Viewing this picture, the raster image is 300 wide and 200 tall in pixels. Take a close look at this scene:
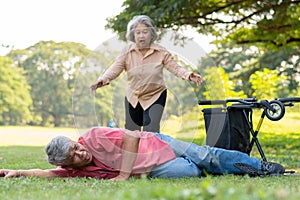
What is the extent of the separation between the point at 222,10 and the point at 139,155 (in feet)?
34.1

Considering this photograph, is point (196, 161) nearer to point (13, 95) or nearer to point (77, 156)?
point (77, 156)

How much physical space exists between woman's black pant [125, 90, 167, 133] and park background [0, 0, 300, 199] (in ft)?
0.37

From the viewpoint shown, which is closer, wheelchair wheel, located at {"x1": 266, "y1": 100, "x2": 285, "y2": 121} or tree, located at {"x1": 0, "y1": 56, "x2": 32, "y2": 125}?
wheelchair wheel, located at {"x1": 266, "y1": 100, "x2": 285, "y2": 121}

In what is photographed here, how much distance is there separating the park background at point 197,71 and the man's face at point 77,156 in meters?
0.38

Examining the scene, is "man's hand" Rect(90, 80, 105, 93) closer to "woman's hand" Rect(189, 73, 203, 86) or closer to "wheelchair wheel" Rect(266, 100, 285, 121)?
"woman's hand" Rect(189, 73, 203, 86)

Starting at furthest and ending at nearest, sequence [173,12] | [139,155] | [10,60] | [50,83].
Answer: [10,60], [50,83], [173,12], [139,155]

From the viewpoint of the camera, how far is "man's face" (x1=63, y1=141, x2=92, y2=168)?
16.1 ft

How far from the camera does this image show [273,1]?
12984 millimetres

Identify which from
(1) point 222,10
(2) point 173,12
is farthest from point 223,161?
(1) point 222,10

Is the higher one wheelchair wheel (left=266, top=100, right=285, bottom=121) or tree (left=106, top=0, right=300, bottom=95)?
tree (left=106, top=0, right=300, bottom=95)

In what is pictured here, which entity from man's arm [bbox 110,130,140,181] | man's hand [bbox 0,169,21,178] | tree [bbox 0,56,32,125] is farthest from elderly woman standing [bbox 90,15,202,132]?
tree [bbox 0,56,32,125]

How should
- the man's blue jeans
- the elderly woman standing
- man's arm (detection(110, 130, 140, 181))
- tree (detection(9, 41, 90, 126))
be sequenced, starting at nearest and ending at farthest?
man's arm (detection(110, 130, 140, 181))
the man's blue jeans
the elderly woman standing
tree (detection(9, 41, 90, 126))

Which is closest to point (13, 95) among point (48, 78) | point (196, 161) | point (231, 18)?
point (48, 78)

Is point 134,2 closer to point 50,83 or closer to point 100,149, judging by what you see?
point 100,149
